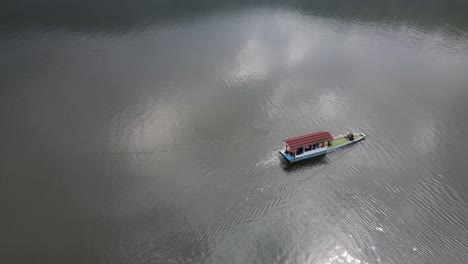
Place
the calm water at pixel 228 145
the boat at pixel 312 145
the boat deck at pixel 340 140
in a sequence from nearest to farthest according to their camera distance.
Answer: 1. the calm water at pixel 228 145
2. the boat at pixel 312 145
3. the boat deck at pixel 340 140

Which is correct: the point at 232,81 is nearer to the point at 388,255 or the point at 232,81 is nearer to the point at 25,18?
the point at 388,255

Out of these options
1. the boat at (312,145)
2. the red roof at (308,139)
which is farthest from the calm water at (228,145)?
the red roof at (308,139)

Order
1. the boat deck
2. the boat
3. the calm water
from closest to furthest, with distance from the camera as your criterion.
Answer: the calm water
the boat
the boat deck

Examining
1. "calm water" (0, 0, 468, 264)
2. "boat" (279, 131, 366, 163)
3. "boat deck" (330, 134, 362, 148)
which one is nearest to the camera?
"calm water" (0, 0, 468, 264)

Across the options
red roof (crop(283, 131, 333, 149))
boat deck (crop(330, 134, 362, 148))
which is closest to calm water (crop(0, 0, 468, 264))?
boat deck (crop(330, 134, 362, 148))

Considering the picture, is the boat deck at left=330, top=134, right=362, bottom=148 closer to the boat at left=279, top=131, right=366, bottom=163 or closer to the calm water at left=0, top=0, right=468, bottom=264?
the boat at left=279, top=131, right=366, bottom=163

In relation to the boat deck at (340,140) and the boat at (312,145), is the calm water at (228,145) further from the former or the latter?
the boat deck at (340,140)

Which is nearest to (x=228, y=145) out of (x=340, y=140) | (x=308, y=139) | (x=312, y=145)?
(x=308, y=139)
